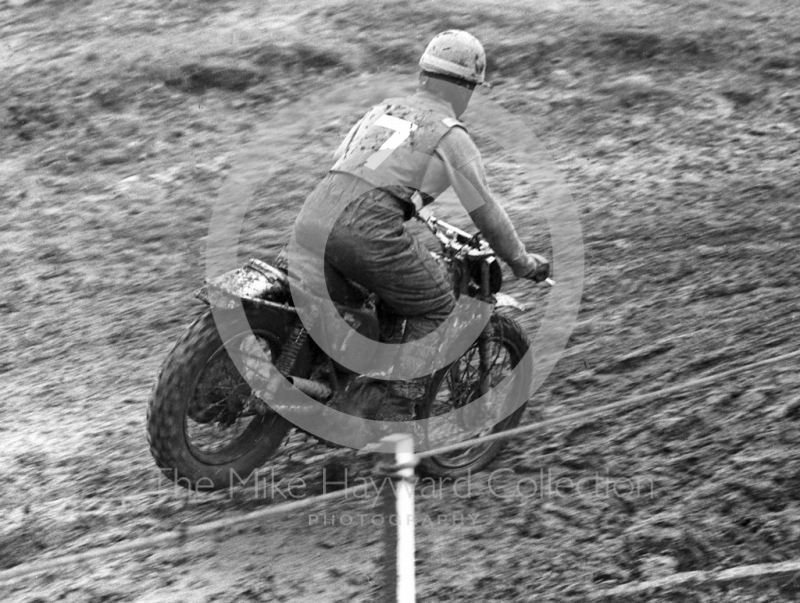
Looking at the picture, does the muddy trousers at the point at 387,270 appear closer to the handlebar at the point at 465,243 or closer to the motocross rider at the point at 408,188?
the motocross rider at the point at 408,188

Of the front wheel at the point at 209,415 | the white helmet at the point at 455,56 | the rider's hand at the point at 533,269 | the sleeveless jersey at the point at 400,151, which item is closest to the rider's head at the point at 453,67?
the white helmet at the point at 455,56

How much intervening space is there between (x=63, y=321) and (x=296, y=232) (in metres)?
2.93

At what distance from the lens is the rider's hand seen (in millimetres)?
4770

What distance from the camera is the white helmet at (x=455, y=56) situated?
14.7 feet

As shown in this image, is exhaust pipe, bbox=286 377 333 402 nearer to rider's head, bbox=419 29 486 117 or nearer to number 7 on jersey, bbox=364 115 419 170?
number 7 on jersey, bbox=364 115 419 170

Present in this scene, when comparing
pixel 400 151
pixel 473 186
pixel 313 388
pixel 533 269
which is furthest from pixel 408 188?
pixel 313 388

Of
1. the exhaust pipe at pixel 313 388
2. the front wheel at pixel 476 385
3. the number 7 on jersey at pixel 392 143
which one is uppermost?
the number 7 on jersey at pixel 392 143

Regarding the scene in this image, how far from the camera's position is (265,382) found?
14.9 feet

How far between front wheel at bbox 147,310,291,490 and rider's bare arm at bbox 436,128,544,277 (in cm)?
108

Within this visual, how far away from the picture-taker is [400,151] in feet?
14.5

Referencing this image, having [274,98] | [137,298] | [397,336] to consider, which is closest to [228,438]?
[397,336]

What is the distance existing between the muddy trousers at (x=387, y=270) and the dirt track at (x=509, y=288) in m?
0.62

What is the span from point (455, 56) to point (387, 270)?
1.02 metres

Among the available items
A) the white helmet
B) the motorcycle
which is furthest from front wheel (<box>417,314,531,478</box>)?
the white helmet
